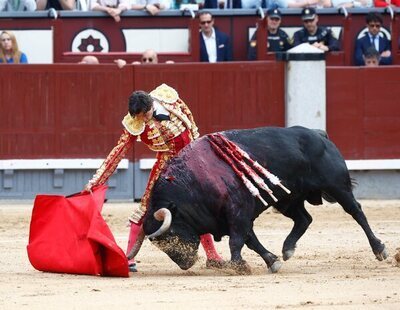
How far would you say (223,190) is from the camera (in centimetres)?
906

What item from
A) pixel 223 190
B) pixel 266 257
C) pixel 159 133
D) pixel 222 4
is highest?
pixel 222 4

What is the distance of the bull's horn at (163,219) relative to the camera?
887cm

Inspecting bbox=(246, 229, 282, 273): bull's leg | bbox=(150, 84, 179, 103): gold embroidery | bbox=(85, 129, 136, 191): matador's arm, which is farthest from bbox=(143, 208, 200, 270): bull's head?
bbox=(150, 84, 179, 103): gold embroidery

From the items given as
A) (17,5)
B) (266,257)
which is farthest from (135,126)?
(17,5)

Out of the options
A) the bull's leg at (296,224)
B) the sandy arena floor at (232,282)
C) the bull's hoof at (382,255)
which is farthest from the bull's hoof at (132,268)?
the bull's hoof at (382,255)

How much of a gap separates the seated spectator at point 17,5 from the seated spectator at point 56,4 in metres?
0.09

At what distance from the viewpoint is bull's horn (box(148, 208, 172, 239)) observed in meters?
8.87

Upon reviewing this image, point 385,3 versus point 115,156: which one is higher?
point 385,3

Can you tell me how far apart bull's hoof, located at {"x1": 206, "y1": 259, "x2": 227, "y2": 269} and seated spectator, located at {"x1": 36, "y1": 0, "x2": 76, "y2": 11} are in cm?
585

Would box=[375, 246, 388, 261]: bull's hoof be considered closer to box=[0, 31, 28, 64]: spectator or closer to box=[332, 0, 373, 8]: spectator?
box=[0, 31, 28, 64]: spectator

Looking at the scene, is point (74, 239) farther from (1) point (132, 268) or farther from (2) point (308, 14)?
(2) point (308, 14)

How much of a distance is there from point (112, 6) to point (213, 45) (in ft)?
Answer: 3.56

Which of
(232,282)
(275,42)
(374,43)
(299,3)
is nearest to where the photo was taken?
(232,282)

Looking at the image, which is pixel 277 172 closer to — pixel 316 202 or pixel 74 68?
pixel 316 202
